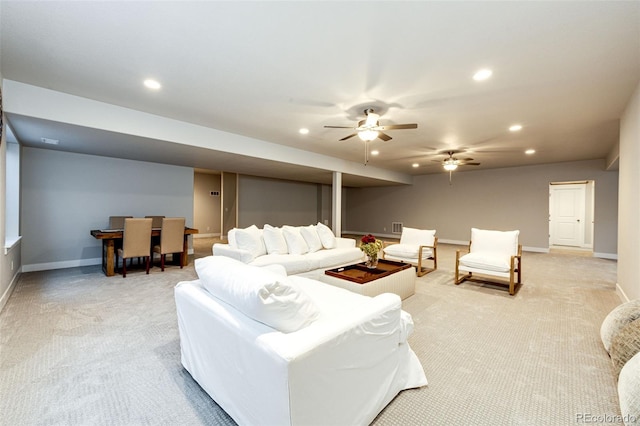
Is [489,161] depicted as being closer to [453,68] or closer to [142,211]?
[453,68]

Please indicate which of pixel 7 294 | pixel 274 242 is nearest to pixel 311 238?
pixel 274 242

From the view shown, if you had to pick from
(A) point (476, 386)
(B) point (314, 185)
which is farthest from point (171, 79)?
(B) point (314, 185)

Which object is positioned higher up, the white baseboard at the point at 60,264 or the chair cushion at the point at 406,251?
the chair cushion at the point at 406,251

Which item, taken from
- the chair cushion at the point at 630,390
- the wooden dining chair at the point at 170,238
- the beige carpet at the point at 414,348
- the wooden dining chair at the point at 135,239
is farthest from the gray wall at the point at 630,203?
the wooden dining chair at the point at 135,239

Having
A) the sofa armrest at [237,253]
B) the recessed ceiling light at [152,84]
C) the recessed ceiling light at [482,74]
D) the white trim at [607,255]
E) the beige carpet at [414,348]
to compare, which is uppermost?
the recessed ceiling light at [482,74]

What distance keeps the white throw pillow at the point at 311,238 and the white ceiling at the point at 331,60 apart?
173 cm

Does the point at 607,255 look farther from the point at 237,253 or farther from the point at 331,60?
the point at 237,253

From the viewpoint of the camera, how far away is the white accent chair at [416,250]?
4960mm

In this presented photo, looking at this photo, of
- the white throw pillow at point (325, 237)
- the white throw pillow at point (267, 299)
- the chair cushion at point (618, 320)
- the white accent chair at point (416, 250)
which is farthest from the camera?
the white accent chair at point (416, 250)

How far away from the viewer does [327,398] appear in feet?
4.04

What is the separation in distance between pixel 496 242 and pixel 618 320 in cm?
236

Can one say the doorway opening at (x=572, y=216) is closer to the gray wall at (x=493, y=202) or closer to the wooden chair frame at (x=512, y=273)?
the gray wall at (x=493, y=202)

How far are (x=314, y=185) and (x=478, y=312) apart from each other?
8370 millimetres

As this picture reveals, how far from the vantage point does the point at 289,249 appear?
14.2 feet
